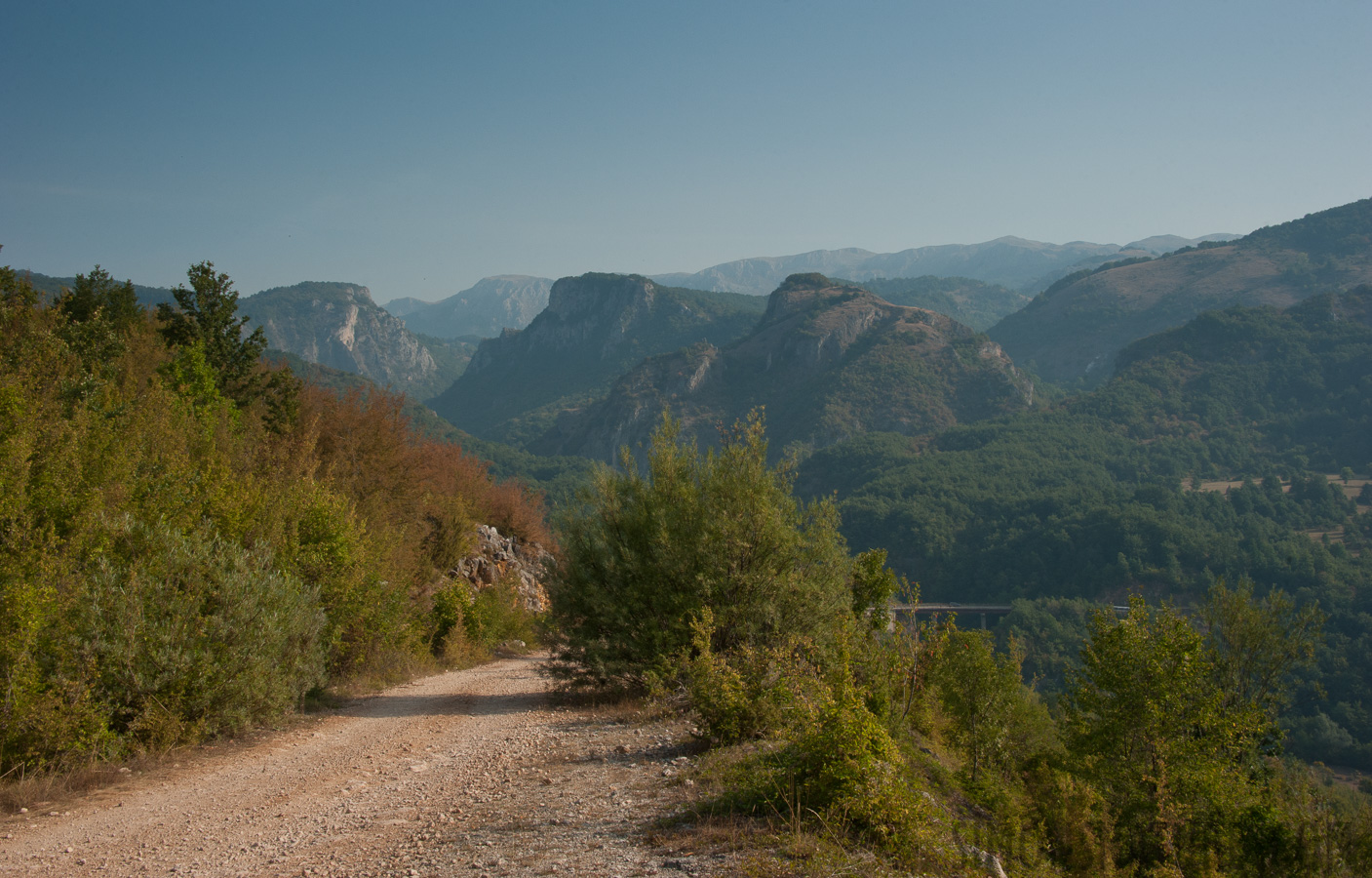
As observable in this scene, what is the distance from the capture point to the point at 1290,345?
175 m

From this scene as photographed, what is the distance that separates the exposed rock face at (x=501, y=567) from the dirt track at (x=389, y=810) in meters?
20.4

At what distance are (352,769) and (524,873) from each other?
4.73 m

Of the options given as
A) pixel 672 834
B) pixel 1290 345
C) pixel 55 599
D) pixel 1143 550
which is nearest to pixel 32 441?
pixel 55 599

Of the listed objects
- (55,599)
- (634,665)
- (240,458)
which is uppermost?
(240,458)

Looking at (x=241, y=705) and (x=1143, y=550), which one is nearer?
(x=241, y=705)

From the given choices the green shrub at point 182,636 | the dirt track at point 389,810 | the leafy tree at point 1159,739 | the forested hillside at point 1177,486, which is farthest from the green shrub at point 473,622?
the forested hillside at point 1177,486

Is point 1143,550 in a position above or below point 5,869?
below

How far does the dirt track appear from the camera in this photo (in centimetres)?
610

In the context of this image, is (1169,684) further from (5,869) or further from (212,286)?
(212,286)

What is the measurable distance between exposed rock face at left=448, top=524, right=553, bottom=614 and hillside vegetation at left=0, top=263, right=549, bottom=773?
23.8ft

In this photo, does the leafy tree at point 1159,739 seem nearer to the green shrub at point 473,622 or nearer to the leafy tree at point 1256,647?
the leafy tree at point 1256,647

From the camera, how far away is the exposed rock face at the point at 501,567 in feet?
107

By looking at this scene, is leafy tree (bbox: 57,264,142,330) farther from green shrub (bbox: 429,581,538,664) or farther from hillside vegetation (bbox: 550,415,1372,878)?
hillside vegetation (bbox: 550,415,1372,878)

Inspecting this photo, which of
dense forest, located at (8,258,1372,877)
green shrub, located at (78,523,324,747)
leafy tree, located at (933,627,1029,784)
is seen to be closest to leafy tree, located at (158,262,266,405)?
dense forest, located at (8,258,1372,877)
